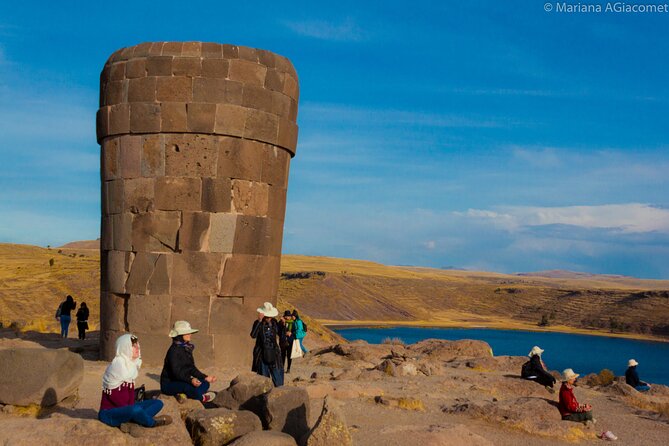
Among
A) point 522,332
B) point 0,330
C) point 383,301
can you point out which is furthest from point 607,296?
point 0,330

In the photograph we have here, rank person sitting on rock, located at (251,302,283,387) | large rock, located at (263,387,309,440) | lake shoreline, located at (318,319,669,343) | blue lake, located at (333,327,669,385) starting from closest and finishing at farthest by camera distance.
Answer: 1. large rock, located at (263,387,309,440)
2. person sitting on rock, located at (251,302,283,387)
3. blue lake, located at (333,327,669,385)
4. lake shoreline, located at (318,319,669,343)

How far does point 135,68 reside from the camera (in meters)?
14.0

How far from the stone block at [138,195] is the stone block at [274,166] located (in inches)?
89.3

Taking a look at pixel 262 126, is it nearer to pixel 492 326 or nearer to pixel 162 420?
pixel 162 420

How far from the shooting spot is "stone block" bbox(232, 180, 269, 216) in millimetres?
13852

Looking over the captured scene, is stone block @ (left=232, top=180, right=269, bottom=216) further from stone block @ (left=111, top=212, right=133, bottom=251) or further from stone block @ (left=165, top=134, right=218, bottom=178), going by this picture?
stone block @ (left=111, top=212, right=133, bottom=251)

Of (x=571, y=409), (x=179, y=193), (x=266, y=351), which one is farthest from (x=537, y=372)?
(x=179, y=193)

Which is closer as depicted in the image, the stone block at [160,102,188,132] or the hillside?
the stone block at [160,102,188,132]

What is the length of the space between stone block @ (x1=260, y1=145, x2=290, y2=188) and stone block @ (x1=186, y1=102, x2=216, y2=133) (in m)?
1.26

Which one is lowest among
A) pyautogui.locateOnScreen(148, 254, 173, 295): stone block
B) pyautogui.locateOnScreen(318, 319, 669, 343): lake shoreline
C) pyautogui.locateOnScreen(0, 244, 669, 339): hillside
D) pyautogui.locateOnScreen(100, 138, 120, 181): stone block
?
pyautogui.locateOnScreen(318, 319, 669, 343): lake shoreline

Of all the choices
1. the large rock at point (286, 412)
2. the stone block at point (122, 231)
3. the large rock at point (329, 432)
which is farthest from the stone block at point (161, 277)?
the large rock at point (329, 432)

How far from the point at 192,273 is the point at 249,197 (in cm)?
191

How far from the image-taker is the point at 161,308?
1365cm

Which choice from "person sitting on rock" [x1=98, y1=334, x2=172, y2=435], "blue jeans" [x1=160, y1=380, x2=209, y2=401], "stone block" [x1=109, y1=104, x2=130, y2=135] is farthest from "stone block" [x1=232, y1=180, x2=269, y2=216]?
"person sitting on rock" [x1=98, y1=334, x2=172, y2=435]
